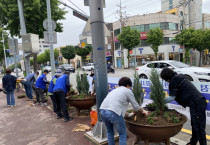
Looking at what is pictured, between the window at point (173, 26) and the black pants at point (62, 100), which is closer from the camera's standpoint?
the black pants at point (62, 100)

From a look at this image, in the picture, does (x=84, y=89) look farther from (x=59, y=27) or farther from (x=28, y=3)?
(x=59, y=27)

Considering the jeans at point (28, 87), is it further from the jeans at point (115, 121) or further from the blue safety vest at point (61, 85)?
the jeans at point (115, 121)

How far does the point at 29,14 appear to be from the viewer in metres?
10.1

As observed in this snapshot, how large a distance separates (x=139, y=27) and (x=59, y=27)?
81.8 ft

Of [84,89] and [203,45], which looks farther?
[203,45]

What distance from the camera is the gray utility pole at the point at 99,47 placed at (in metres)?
3.41

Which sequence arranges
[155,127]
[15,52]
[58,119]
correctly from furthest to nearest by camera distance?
[15,52] → [58,119] → [155,127]

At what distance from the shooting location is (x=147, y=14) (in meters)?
33.3

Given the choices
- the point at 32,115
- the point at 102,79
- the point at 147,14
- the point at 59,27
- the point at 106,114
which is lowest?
the point at 32,115

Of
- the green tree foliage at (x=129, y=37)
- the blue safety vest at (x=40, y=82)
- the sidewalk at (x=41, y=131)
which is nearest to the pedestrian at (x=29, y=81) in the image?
the blue safety vest at (x=40, y=82)

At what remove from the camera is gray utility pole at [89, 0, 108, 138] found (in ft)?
11.2

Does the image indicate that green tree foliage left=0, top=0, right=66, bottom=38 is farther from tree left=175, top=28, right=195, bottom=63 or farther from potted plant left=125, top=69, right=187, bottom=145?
tree left=175, top=28, right=195, bottom=63

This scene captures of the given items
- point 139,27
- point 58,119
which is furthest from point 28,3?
point 139,27

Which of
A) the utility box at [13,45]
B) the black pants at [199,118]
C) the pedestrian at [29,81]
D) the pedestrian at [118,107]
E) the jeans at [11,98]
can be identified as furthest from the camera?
the utility box at [13,45]
